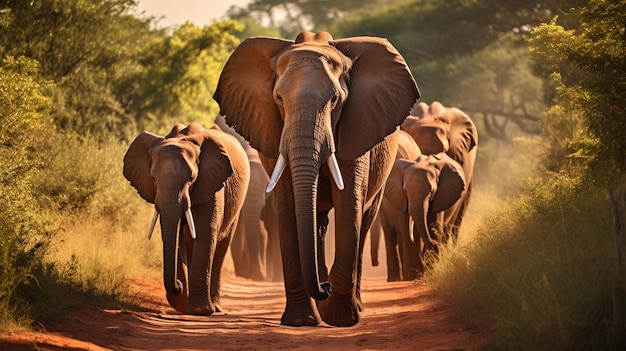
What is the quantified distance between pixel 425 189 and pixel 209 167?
15.1 ft

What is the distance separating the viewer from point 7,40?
60.1 feet

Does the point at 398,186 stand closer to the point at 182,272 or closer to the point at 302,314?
the point at 182,272

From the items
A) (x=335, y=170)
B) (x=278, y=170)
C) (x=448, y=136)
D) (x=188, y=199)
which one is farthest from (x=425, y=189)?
(x=278, y=170)

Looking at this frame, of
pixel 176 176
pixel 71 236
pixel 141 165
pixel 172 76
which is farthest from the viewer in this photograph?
pixel 172 76

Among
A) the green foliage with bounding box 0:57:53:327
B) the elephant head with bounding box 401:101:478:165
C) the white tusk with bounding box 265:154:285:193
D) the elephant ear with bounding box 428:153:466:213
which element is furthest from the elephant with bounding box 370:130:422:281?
the white tusk with bounding box 265:154:285:193

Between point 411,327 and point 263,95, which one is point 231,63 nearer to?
point 263,95

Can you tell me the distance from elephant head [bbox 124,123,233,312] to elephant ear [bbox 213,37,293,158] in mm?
1213

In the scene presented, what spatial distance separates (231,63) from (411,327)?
109 inches

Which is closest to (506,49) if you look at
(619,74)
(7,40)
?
(7,40)

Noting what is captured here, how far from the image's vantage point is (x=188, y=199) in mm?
11211

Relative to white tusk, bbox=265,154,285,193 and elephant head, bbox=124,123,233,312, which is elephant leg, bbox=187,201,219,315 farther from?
white tusk, bbox=265,154,285,193

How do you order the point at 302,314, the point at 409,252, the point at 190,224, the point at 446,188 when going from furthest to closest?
the point at 446,188, the point at 409,252, the point at 190,224, the point at 302,314

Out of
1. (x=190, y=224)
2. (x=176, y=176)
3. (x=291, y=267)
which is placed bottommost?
(x=291, y=267)

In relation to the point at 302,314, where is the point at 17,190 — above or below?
above
